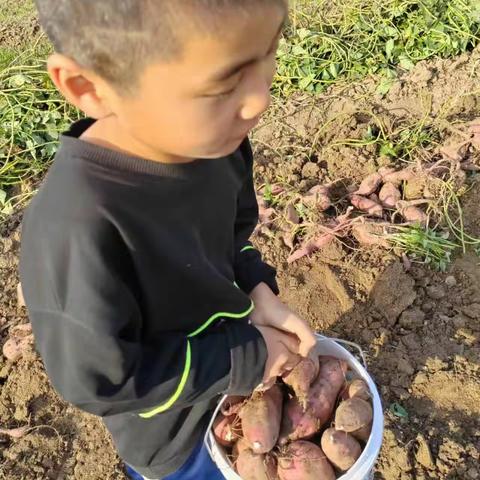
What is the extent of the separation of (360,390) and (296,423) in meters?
0.16

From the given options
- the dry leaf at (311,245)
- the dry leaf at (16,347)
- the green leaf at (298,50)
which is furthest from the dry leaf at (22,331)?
the green leaf at (298,50)

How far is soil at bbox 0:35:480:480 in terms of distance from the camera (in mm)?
1973

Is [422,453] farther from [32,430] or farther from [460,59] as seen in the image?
[460,59]

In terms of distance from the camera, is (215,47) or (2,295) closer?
(215,47)

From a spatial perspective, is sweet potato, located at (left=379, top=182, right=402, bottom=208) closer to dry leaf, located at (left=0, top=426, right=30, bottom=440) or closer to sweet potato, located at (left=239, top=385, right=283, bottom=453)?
sweet potato, located at (left=239, top=385, right=283, bottom=453)

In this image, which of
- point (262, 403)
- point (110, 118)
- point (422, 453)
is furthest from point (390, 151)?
point (110, 118)

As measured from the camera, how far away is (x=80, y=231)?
0.96 meters

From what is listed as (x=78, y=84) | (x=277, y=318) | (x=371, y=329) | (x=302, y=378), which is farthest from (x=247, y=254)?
(x=371, y=329)

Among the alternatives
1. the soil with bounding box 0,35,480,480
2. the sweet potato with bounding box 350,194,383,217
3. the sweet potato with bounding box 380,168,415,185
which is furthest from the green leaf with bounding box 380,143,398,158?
the sweet potato with bounding box 350,194,383,217

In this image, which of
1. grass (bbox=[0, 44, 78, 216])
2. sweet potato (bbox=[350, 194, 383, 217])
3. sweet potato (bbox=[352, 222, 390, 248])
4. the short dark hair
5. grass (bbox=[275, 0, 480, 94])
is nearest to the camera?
the short dark hair

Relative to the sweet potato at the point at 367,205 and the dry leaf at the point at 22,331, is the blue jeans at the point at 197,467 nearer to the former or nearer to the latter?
the dry leaf at the point at 22,331

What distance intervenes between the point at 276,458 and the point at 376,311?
0.93 metres

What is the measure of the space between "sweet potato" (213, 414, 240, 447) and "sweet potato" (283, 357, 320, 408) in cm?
14

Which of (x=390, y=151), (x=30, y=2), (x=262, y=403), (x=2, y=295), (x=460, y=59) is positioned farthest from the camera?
(x=30, y=2)
